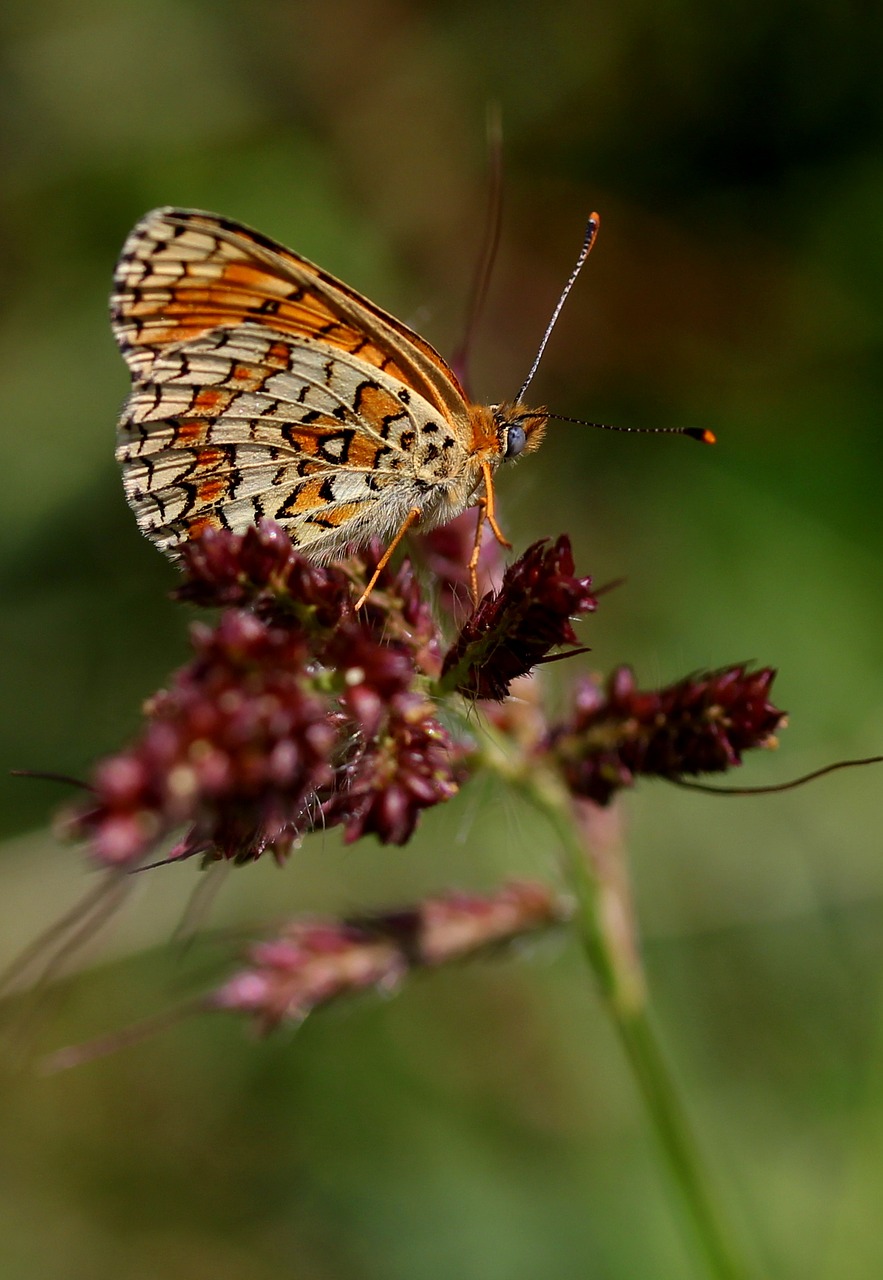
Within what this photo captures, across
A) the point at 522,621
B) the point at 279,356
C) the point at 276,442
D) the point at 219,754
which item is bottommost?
the point at 219,754

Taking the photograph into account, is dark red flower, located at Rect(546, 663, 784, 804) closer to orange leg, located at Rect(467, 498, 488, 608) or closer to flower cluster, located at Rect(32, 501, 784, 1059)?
flower cluster, located at Rect(32, 501, 784, 1059)

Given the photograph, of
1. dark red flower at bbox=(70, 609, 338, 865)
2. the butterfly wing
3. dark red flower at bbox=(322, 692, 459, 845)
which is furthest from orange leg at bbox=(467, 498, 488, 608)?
dark red flower at bbox=(70, 609, 338, 865)

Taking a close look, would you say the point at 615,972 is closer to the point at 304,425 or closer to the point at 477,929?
the point at 477,929

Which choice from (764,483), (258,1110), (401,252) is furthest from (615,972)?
(401,252)

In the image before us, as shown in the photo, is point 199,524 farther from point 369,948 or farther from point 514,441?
point 369,948

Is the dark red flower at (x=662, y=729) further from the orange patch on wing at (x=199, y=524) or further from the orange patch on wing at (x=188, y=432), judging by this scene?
the orange patch on wing at (x=188, y=432)

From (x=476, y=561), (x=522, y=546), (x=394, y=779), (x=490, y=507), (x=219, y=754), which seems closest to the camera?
(x=219, y=754)

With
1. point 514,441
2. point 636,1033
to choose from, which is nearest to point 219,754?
point 636,1033
